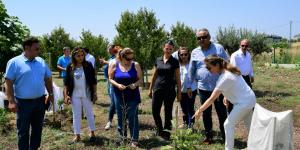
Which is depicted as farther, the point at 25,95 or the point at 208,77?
the point at 208,77

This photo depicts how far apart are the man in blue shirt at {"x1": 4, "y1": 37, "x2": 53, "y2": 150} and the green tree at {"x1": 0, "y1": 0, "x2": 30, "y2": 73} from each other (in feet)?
7.69

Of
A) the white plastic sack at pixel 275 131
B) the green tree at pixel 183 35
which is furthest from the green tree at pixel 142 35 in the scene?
the white plastic sack at pixel 275 131

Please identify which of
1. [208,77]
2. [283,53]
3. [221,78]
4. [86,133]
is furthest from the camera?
[283,53]

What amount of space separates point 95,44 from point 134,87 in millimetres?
19294

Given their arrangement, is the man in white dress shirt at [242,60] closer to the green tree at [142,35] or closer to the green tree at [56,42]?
the green tree at [142,35]

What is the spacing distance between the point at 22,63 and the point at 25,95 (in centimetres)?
46

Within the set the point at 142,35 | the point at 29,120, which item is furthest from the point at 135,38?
the point at 29,120

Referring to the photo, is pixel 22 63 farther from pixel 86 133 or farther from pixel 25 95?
pixel 86 133

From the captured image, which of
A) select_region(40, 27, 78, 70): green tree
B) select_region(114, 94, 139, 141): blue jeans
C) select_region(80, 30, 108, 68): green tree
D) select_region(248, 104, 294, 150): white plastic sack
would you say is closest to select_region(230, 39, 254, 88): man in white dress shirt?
select_region(114, 94, 139, 141): blue jeans

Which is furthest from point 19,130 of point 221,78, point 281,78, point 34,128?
point 281,78

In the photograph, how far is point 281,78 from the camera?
65.2ft

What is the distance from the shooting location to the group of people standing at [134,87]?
5.96 metres

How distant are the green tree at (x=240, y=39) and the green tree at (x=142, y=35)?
2.79m

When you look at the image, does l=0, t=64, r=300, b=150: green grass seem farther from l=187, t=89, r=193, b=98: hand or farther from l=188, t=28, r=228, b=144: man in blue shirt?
l=187, t=89, r=193, b=98: hand
